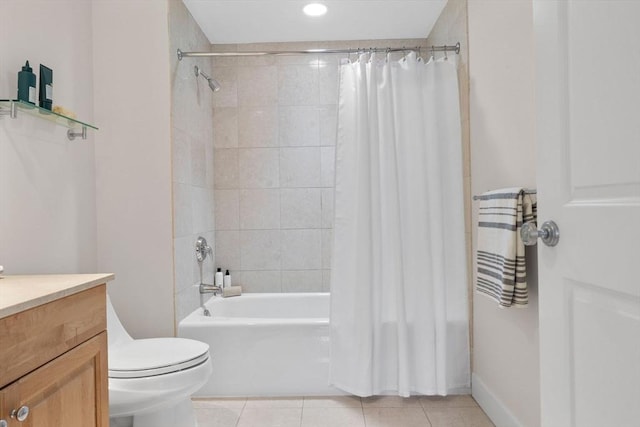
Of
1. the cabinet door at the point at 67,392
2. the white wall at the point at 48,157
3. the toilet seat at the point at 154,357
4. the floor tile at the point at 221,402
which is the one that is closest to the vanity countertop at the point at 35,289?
the cabinet door at the point at 67,392

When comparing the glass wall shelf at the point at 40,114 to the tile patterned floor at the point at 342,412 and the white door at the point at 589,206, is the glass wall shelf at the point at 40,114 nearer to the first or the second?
the tile patterned floor at the point at 342,412

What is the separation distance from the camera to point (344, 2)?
8.89 feet

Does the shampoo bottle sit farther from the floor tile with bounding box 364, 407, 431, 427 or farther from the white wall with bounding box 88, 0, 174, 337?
the floor tile with bounding box 364, 407, 431, 427

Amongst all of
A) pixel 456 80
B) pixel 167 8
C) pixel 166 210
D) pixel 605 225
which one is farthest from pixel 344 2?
pixel 605 225

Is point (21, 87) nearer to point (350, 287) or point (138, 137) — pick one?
point (138, 137)

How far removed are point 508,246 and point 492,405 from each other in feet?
3.19

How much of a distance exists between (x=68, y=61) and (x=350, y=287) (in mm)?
1828

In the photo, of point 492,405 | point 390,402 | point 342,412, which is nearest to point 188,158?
point 342,412

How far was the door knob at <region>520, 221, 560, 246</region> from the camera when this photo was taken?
100cm

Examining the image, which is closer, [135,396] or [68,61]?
[135,396]

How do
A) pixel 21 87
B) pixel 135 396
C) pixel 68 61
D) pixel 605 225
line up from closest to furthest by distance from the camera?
pixel 605 225 → pixel 21 87 → pixel 135 396 → pixel 68 61

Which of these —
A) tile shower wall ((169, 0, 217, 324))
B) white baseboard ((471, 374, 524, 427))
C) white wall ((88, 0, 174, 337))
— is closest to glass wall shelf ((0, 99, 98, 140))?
white wall ((88, 0, 174, 337))

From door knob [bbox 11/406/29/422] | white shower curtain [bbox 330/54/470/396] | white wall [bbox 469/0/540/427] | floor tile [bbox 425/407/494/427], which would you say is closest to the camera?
door knob [bbox 11/406/29/422]

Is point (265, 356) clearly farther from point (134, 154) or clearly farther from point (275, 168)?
point (275, 168)
